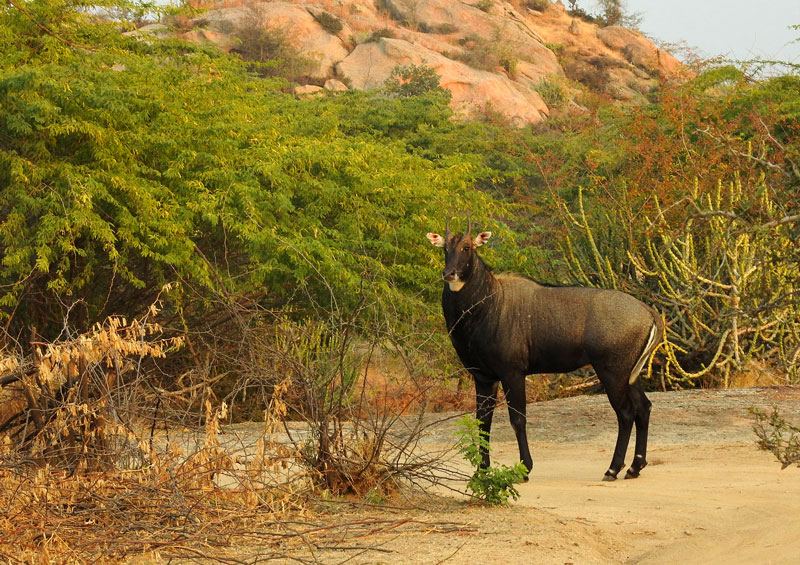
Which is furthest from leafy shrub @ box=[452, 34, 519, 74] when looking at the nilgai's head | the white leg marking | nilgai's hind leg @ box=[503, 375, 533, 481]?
nilgai's hind leg @ box=[503, 375, 533, 481]

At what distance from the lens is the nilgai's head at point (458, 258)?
29.4 ft

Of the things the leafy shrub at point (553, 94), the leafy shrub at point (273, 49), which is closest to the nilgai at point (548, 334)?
the leafy shrub at point (273, 49)

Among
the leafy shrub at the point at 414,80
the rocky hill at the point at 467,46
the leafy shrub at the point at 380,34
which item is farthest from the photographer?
the leafy shrub at the point at 380,34

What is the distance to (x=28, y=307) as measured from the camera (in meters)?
12.8

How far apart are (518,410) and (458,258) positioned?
1.41m

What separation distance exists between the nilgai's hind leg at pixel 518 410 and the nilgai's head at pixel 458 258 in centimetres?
96

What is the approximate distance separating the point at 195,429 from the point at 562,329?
3.85 metres

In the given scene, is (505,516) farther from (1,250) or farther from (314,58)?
(314,58)

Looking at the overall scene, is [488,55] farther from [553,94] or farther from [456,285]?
[456,285]

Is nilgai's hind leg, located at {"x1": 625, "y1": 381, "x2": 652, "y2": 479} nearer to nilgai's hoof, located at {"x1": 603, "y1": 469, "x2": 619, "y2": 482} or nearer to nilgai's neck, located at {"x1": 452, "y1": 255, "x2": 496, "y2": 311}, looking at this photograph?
nilgai's hoof, located at {"x1": 603, "y1": 469, "x2": 619, "y2": 482}

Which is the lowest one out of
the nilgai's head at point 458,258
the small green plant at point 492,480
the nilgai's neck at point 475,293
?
the small green plant at point 492,480

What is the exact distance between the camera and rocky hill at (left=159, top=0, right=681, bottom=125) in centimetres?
5500

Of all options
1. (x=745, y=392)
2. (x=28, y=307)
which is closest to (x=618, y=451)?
(x=745, y=392)

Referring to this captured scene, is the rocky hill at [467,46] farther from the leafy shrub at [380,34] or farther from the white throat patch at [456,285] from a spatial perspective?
the white throat patch at [456,285]
